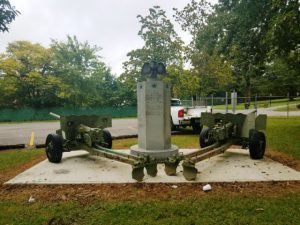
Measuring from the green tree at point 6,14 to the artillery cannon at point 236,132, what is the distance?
6.96 metres

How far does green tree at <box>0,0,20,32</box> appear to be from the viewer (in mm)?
9672

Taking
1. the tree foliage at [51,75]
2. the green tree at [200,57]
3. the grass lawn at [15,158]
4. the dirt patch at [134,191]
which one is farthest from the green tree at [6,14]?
the tree foliage at [51,75]

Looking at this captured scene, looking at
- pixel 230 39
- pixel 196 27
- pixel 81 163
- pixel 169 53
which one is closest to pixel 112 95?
pixel 169 53

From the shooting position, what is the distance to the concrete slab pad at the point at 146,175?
5520 millimetres

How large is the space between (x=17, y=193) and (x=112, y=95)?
4027 centimetres

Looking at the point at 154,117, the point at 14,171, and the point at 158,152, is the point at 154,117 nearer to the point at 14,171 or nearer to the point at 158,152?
the point at 158,152

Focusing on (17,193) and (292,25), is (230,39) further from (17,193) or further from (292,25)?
(17,193)

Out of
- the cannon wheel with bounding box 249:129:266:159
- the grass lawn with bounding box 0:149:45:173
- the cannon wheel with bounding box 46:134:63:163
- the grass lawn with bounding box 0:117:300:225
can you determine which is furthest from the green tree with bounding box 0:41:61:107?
the grass lawn with bounding box 0:117:300:225

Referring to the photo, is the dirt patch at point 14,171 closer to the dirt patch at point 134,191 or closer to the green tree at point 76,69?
the dirt patch at point 134,191

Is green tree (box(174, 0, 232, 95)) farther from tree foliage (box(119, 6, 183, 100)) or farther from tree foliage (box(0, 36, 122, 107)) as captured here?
tree foliage (box(0, 36, 122, 107))

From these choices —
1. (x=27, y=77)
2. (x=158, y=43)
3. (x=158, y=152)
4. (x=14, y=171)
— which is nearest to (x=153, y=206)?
(x=158, y=152)

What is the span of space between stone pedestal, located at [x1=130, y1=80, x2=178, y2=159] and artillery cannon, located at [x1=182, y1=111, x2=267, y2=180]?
0.96 m

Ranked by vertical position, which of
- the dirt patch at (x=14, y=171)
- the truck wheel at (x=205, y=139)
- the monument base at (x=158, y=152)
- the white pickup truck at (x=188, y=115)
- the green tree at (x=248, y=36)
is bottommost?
the dirt patch at (x=14, y=171)

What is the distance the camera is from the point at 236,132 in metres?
7.68
